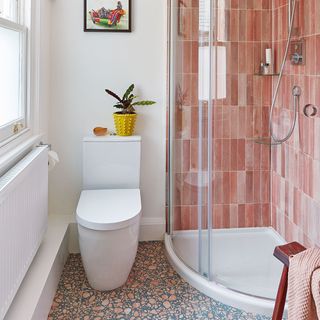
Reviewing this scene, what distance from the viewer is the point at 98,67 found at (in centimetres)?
259

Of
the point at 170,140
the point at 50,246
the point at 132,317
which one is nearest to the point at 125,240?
the point at 132,317

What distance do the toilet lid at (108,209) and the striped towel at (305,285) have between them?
107cm

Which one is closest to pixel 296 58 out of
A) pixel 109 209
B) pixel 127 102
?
pixel 127 102

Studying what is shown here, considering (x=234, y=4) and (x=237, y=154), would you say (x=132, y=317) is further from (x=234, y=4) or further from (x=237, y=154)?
(x=234, y=4)

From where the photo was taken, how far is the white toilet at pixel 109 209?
1917 millimetres

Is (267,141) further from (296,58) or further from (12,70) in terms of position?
(12,70)

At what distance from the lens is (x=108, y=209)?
2.05 metres

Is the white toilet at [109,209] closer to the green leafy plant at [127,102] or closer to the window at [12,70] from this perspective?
the green leafy plant at [127,102]

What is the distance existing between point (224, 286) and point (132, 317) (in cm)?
52

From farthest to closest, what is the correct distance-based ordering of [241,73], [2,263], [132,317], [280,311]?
[241,73]
[132,317]
[2,263]
[280,311]

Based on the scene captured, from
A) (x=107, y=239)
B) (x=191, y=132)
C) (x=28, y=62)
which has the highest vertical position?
(x=28, y=62)

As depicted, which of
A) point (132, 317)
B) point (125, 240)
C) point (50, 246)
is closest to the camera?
point (132, 317)

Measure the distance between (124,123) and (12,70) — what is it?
817 millimetres

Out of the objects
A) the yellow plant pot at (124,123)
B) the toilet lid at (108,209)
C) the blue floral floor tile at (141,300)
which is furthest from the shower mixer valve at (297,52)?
the blue floral floor tile at (141,300)
